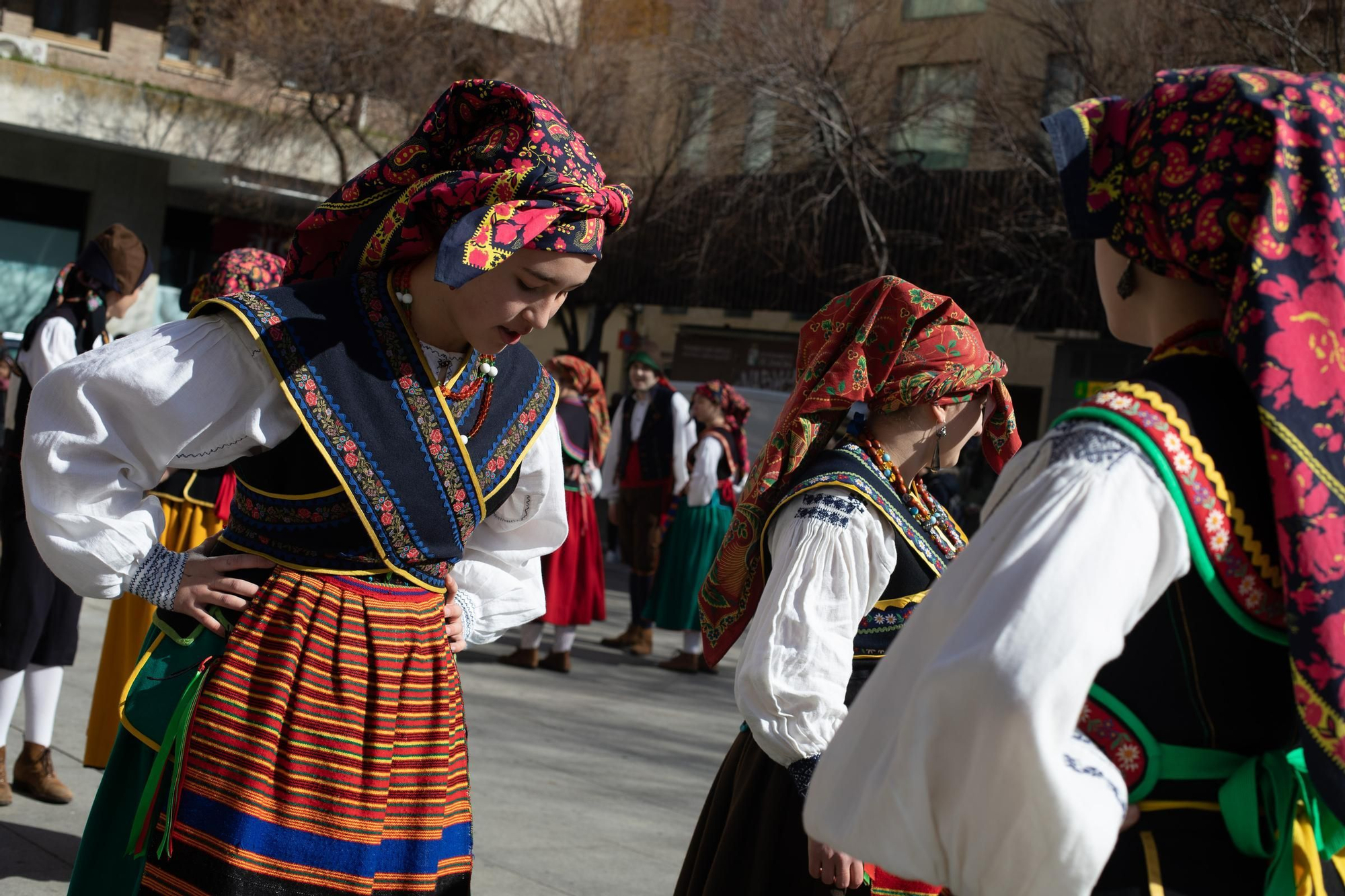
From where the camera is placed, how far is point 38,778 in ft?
13.6

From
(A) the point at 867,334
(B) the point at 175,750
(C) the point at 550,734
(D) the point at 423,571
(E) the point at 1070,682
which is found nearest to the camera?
(E) the point at 1070,682

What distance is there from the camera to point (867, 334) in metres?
2.50

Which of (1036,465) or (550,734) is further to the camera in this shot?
(550,734)

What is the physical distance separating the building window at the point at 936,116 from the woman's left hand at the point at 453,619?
42.2 feet

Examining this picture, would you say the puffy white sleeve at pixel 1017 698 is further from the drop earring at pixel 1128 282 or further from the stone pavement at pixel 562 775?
the stone pavement at pixel 562 775

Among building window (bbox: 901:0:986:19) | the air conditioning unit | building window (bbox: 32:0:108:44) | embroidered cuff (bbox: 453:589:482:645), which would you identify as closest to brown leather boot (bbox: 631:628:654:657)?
embroidered cuff (bbox: 453:589:482:645)

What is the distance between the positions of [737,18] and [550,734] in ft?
35.6

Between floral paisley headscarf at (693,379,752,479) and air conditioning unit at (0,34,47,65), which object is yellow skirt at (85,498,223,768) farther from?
air conditioning unit at (0,34,47,65)

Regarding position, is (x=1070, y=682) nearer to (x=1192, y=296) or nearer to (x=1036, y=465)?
(x=1036, y=465)

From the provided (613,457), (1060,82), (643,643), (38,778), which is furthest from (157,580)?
(1060,82)

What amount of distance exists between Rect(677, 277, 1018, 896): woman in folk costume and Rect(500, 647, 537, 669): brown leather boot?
5.07m

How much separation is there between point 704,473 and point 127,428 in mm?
6593

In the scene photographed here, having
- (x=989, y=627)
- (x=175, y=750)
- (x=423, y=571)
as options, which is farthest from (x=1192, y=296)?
(x=175, y=750)

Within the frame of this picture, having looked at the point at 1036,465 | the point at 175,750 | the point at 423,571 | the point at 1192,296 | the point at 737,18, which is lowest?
the point at 175,750
